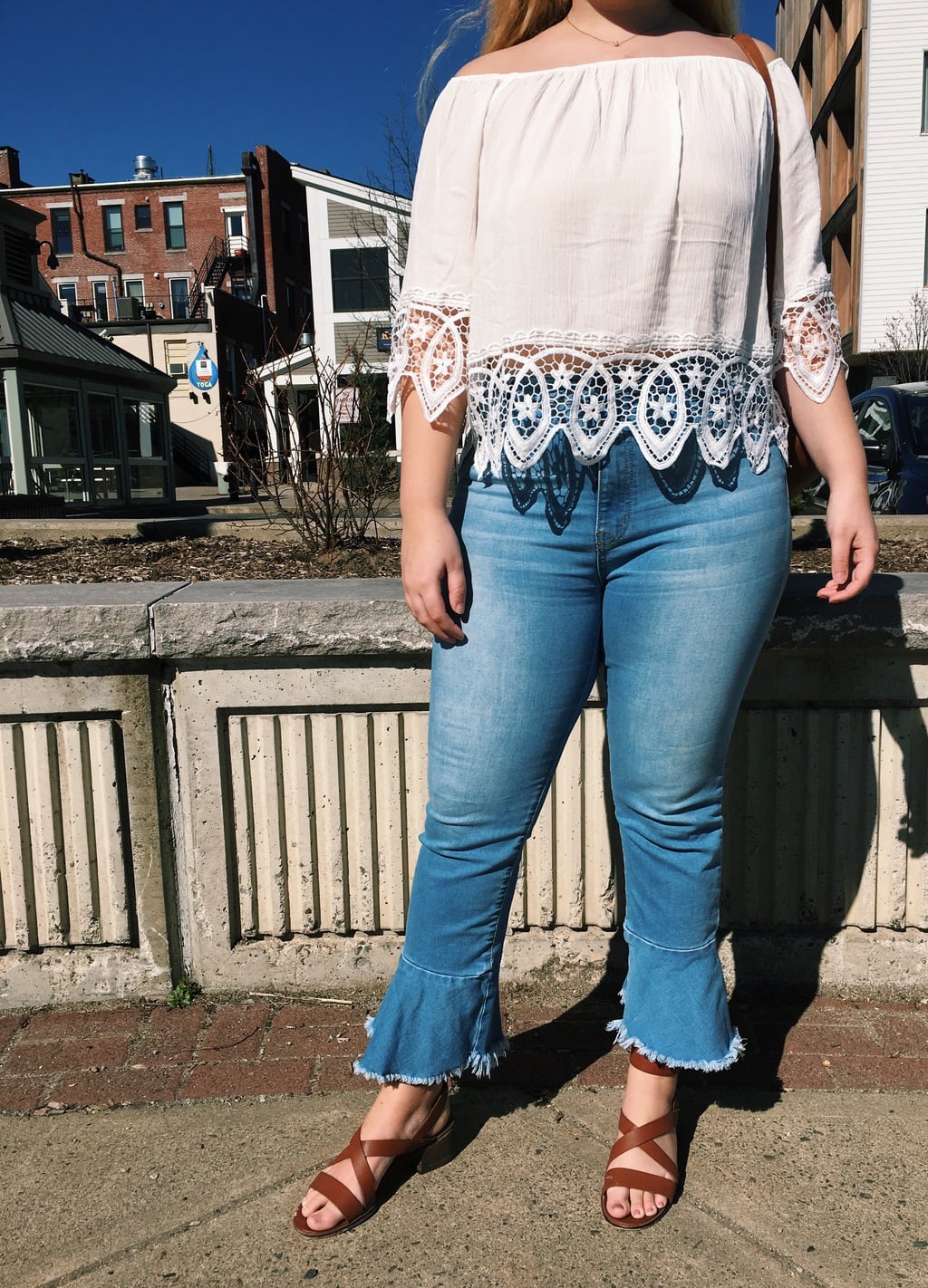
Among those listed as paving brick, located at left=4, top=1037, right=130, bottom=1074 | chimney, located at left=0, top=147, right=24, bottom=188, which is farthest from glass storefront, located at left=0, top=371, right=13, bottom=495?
chimney, located at left=0, top=147, right=24, bottom=188

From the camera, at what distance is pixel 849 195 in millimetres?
25250

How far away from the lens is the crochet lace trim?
1.50 meters

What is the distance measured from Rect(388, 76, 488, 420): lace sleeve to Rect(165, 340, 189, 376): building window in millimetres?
36044

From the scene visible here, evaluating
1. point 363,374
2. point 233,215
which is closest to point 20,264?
point 363,374

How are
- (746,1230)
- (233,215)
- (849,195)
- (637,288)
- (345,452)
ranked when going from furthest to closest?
(233,215), (849,195), (345,452), (746,1230), (637,288)

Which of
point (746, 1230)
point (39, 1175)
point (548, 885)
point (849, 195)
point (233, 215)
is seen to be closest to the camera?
point (746, 1230)

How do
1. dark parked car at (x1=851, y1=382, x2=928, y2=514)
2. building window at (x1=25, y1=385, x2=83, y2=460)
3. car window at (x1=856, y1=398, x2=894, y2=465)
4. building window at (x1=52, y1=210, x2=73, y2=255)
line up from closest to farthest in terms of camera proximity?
dark parked car at (x1=851, y1=382, x2=928, y2=514) < car window at (x1=856, y1=398, x2=894, y2=465) < building window at (x1=25, y1=385, x2=83, y2=460) < building window at (x1=52, y1=210, x2=73, y2=255)

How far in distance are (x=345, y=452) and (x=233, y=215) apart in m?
44.5

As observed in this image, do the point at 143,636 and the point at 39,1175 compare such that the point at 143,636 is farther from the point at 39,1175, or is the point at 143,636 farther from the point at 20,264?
the point at 20,264

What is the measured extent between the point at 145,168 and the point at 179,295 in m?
7.46

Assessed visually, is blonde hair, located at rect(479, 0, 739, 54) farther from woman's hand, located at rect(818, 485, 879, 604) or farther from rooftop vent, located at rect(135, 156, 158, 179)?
rooftop vent, located at rect(135, 156, 158, 179)

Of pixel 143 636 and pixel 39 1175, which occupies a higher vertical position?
pixel 143 636

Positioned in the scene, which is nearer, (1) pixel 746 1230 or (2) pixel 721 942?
(1) pixel 746 1230

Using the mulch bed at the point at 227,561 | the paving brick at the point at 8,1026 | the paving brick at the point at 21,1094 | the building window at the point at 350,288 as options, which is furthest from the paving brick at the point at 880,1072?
the building window at the point at 350,288
